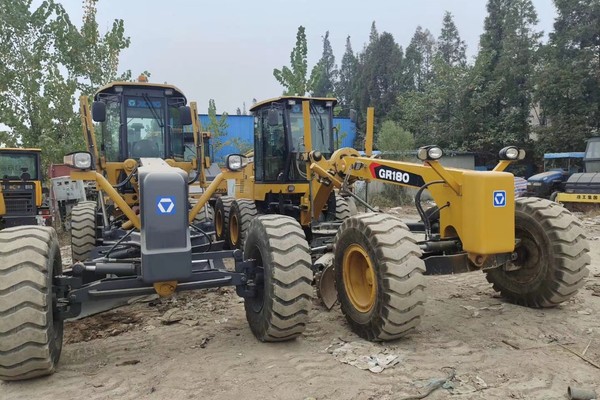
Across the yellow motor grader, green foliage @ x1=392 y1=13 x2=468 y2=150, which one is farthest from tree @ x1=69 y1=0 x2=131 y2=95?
green foliage @ x1=392 y1=13 x2=468 y2=150

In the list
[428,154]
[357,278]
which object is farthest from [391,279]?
[428,154]

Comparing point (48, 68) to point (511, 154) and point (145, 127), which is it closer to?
point (145, 127)

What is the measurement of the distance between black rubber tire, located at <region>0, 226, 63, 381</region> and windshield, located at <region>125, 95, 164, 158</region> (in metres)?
3.48

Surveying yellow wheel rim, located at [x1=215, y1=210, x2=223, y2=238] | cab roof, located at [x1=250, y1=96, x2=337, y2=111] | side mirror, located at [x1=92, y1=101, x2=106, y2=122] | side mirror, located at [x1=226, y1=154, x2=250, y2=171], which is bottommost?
yellow wheel rim, located at [x1=215, y1=210, x2=223, y2=238]

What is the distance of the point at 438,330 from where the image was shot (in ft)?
15.9

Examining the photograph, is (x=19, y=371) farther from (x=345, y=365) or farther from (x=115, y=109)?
(x=115, y=109)

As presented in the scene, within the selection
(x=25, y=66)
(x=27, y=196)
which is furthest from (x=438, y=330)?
(x=25, y=66)

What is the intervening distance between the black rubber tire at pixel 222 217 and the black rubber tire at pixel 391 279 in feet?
17.1

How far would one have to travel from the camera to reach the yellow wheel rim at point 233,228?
905 centimetres

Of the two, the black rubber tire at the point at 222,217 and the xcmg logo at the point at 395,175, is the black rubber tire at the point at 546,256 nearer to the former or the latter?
the xcmg logo at the point at 395,175

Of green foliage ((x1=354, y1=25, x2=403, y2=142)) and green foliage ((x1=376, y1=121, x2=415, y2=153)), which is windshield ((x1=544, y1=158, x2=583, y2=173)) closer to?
green foliage ((x1=376, y1=121, x2=415, y2=153))

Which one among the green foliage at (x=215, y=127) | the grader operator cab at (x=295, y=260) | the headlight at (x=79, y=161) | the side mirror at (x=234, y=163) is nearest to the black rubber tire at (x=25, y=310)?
the grader operator cab at (x=295, y=260)

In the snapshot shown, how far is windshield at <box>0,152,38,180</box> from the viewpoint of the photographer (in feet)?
43.7

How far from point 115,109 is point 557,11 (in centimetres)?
2744
